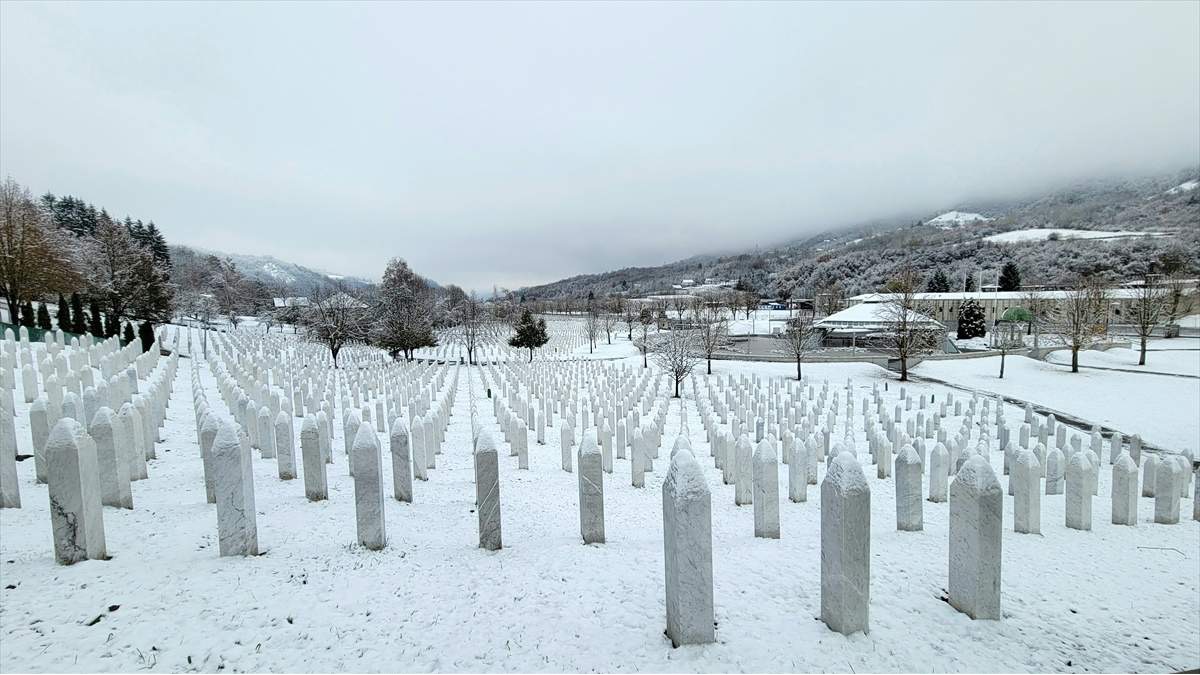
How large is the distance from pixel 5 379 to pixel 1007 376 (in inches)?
1643

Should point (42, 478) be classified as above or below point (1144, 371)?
above

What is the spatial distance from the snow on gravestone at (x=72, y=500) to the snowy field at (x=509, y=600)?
0.13 metres

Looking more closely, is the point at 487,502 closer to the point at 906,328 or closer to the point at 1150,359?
the point at 906,328

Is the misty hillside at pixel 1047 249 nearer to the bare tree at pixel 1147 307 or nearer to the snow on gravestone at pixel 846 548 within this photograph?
the bare tree at pixel 1147 307

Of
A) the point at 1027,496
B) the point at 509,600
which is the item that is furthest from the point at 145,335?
the point at 1027,496

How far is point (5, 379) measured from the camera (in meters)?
9.60

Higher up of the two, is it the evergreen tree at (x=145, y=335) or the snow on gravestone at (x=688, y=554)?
the evergreen tree at (x=145, y=335)

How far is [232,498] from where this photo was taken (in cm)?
344

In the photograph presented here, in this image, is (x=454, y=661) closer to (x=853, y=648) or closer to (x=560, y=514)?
(x=853, y=648)

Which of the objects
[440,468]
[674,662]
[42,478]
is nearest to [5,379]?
[42,478]

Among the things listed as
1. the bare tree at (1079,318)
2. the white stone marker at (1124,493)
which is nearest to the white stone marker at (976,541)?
the white stone marker at (1124,493)

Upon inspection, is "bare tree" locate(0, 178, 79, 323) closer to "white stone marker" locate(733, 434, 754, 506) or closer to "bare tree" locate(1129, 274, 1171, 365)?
"white stone marker" locate(733, 434, 754, 506)

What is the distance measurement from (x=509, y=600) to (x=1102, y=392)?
33566mm

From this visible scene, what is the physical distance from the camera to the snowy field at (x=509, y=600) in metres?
2.44
